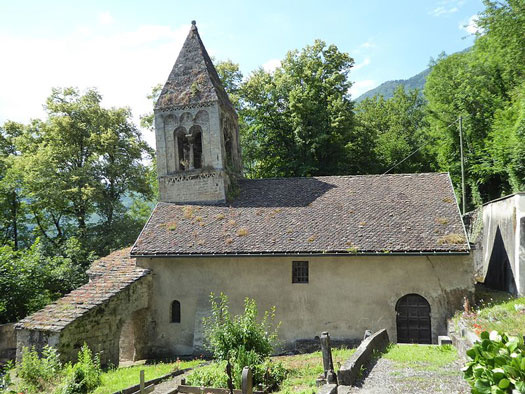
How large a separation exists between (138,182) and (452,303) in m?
22.2

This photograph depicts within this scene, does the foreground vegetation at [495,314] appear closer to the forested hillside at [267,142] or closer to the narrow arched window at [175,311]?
the narrow arched window at [175,311]

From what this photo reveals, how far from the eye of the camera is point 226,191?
18891 mm

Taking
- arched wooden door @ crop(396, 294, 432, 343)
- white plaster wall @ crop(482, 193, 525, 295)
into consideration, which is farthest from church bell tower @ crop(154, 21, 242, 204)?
white plaster wall @ crop(482, 193, 525, 295)

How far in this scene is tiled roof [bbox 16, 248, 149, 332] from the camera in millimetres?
12359

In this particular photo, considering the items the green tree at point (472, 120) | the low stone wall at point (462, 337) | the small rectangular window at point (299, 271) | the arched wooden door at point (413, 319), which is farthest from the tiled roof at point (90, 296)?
the green tree at point (472, 120)

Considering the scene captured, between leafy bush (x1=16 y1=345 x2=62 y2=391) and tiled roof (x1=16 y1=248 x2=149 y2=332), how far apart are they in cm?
93

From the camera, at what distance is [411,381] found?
7852mm

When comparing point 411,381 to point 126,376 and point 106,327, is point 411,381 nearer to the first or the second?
point 126,376

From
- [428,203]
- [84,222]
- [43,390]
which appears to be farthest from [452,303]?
[84,222]

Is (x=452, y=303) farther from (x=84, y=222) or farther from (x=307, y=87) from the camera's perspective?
(x=84, y=222)

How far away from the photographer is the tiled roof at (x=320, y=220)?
47.4ft

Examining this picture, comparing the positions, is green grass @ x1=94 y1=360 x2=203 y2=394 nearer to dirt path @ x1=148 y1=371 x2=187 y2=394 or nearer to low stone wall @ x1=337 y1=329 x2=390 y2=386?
dirt path @ x1=148 y1=371 x2=187 y2=394

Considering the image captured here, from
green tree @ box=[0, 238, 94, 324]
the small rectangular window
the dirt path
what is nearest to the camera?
the dirt path

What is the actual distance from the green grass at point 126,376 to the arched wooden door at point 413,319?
7157 mm
